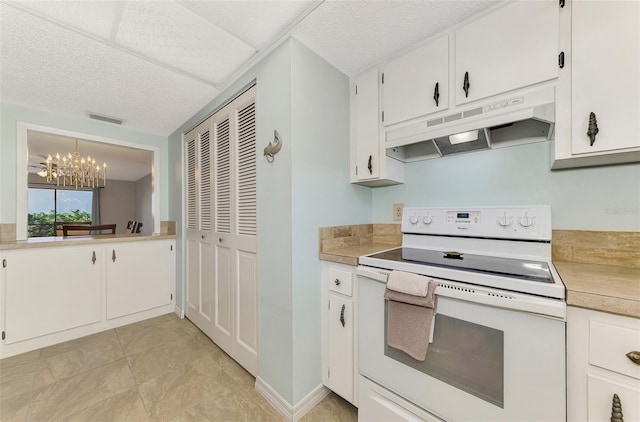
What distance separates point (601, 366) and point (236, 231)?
1892 mm

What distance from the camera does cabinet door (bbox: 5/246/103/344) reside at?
1977mm

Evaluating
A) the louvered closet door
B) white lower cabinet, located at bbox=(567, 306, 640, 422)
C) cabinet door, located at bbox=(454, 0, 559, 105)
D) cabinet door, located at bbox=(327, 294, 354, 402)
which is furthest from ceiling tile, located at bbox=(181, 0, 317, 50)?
white lower cabinet, located at bbox=(567, 306, 640, 422)

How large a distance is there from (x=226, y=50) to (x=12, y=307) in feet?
8.83

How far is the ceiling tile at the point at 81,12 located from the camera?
3.74ft

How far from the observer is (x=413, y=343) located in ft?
3.45

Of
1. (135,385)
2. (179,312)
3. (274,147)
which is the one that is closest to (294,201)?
(274,147)

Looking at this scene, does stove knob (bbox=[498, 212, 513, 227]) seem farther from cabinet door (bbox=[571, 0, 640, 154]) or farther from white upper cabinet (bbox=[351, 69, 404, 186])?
white upper cabinet (bbox=[351, 69, 404, 186])

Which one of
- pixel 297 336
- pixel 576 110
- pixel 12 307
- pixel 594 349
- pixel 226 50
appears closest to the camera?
pixel 594 349

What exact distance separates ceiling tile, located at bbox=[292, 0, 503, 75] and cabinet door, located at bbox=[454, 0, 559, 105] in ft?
0.35

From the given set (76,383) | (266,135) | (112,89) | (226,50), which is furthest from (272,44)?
(76,383)

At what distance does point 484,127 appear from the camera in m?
1.21

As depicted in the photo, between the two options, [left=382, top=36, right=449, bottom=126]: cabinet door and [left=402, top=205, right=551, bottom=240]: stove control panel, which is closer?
[left=402, top=205, right=551, bottom=240]: stove control panel

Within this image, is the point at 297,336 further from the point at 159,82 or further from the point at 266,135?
the point at 159,82

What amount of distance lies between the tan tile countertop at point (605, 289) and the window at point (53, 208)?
928 centimetres
